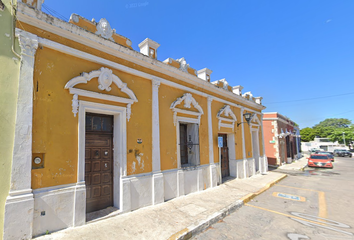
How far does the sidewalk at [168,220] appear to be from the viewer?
11.7 feet

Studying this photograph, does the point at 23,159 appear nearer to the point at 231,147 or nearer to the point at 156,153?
the point at 156,153

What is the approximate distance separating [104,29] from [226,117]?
667 cm

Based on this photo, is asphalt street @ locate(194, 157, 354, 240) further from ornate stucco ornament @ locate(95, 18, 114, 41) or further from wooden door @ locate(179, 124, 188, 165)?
ornate stucco ornament @ locate(95, 18, 114, 41)

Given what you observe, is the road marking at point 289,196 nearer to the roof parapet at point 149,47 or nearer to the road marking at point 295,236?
the road marking at point 295,236

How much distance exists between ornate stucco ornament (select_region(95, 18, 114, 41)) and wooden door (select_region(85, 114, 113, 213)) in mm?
2178

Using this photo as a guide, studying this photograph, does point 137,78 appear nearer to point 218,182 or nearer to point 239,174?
point 218,182

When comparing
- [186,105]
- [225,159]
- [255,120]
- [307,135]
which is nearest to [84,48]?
[186,105]

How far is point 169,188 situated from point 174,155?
1075mm

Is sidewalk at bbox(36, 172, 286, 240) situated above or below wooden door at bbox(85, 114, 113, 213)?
below

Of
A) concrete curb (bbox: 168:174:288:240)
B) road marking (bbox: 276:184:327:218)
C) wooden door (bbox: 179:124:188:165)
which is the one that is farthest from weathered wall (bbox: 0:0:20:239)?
road marking (bbox: 276:184:327:218)

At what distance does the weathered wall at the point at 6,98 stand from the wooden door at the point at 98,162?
148 cm

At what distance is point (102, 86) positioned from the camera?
4512 mm

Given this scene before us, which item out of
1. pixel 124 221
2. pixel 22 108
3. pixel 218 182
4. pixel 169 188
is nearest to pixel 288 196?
pixel 218 182

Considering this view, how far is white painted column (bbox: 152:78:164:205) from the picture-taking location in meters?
5.31
